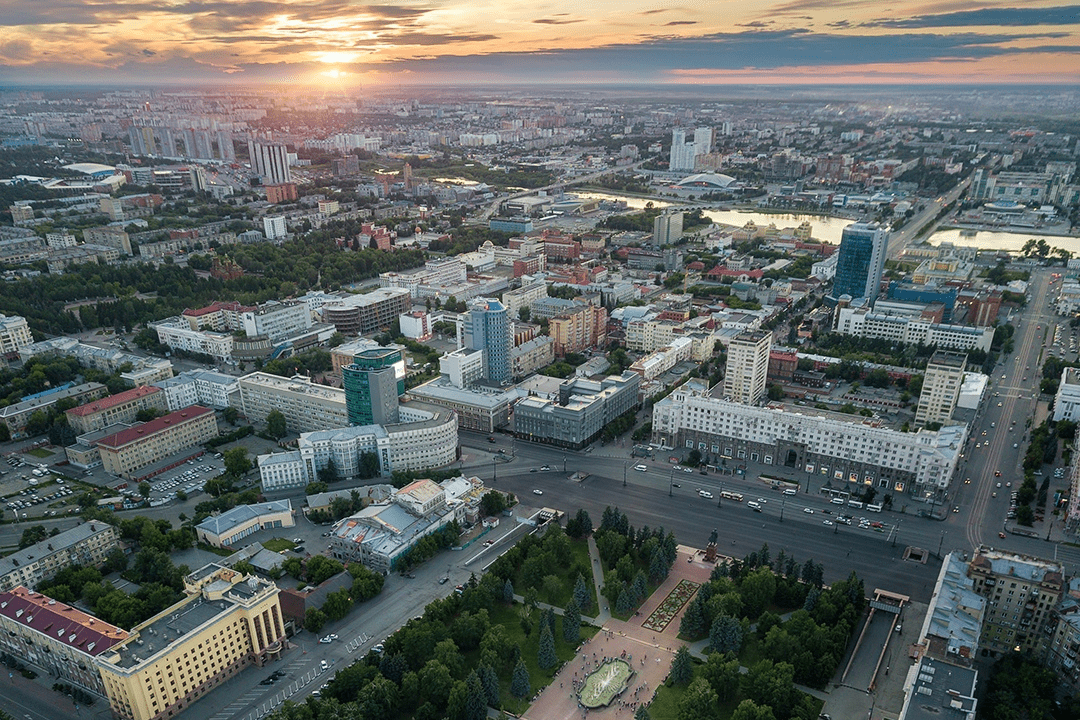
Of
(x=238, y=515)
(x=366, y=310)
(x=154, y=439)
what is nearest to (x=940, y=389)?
(x=238, y=515)

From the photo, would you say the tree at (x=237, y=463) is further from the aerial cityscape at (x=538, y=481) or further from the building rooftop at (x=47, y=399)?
the building rooftop at (x=47, y=399)

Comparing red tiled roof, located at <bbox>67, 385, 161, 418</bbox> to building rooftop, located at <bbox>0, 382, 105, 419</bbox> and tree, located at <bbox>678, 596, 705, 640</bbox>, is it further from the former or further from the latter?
tree, located at <bbox>678, 596, 705, 640</bbox>

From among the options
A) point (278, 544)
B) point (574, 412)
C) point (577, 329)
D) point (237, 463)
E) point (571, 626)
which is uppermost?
point (574, 412)

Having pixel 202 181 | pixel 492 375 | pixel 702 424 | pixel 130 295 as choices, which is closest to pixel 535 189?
pixel 202 181

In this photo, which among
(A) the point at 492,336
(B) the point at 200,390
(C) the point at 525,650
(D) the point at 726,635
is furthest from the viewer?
(A) the point at 492,336

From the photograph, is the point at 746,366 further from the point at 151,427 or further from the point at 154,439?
the point at 151,427

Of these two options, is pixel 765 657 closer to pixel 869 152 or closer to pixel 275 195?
pixel 275 195

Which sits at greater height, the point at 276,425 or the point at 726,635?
the point at 726,635
